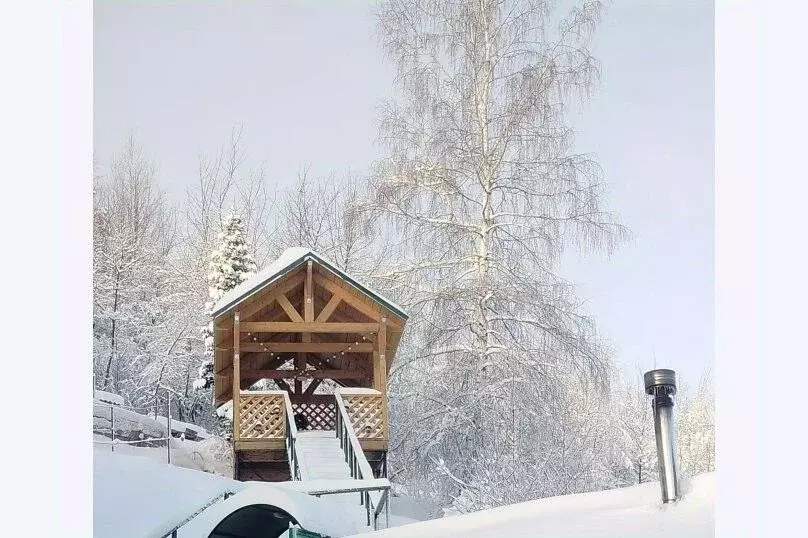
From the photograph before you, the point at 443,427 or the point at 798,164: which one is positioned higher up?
the point at 798,164

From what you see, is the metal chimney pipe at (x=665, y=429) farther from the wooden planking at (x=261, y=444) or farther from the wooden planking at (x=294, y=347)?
the wooden planking at (x=261, y=444)

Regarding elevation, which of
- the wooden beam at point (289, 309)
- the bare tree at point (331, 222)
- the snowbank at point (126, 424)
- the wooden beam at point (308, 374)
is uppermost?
the bare tree at point (331, 222)

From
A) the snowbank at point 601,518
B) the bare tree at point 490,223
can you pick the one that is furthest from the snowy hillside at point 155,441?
the bare tree at point 490,223

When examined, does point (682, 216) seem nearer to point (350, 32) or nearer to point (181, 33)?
point (350, 32)

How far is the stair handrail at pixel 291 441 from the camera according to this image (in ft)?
24.1

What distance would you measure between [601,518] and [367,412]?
1.67m

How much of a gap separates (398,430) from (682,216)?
2395 mm

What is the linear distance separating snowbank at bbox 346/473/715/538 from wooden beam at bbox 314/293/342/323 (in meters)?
1.38

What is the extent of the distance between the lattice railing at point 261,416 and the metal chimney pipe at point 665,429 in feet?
7.53

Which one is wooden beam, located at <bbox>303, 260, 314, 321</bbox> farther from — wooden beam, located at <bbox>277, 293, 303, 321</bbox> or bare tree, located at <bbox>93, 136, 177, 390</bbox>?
bare tree, located at <bbox>93, 136, 177, 390</bbox>

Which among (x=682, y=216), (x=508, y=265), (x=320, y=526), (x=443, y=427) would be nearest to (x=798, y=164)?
(x=682, y=216)

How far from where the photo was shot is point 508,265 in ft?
27.9

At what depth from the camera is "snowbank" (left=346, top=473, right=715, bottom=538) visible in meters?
6.82

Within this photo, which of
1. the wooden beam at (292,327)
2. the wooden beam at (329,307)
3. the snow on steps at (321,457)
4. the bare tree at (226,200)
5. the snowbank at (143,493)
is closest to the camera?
the snowbank at (143,493)
